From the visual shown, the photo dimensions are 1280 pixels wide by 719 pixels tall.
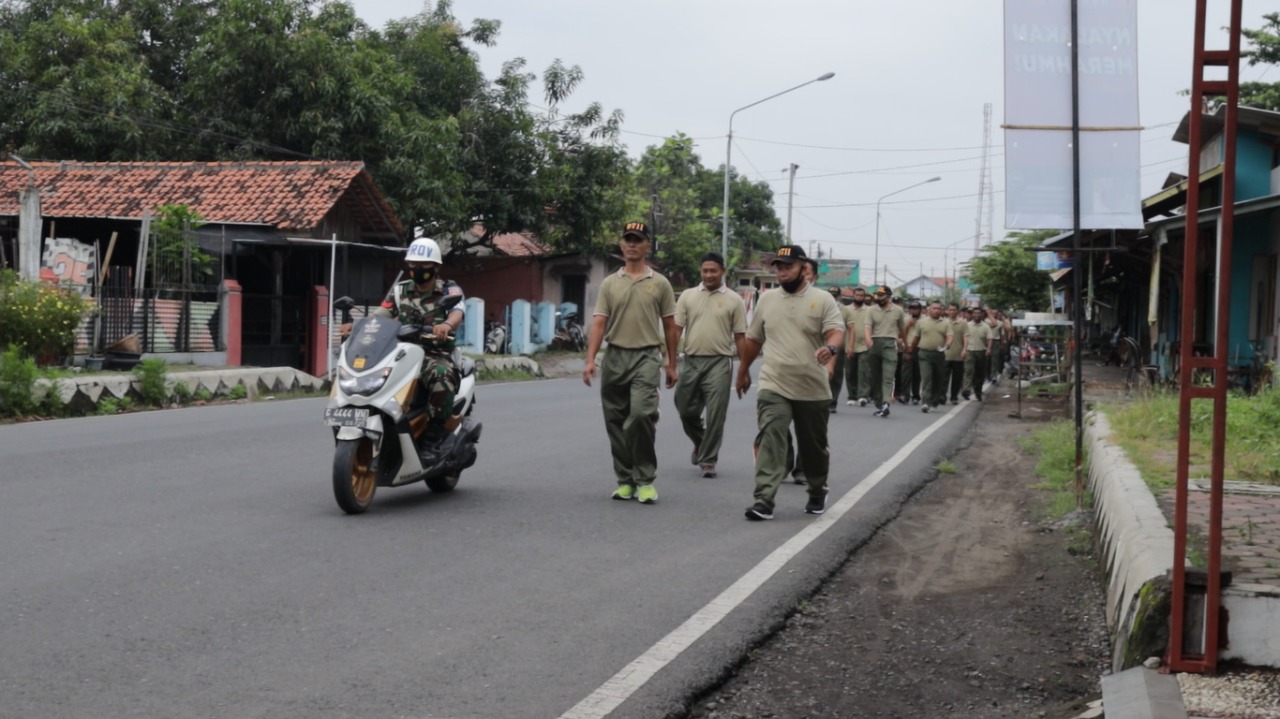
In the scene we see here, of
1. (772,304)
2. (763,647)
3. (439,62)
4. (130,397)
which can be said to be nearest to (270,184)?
(439,62)

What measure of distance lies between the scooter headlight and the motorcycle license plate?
0.34 ft

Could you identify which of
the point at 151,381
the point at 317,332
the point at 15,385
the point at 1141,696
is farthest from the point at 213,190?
the point at 1141,696

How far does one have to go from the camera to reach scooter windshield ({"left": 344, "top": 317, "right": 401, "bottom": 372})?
8.10 meters

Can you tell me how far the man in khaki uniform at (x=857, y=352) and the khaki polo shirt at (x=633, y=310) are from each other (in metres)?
8.93

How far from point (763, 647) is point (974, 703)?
992 millimetres

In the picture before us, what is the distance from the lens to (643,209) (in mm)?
44812

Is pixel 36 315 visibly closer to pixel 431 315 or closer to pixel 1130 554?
pixel 431 315

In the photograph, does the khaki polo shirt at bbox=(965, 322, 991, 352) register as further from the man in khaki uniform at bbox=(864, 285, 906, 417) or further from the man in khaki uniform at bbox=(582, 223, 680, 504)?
the man in khaki uniform at bbox=(582, 223, 680, 504)

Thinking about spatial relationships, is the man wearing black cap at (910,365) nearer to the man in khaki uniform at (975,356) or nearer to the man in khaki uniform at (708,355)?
the man in khaki uniform at (975,356)

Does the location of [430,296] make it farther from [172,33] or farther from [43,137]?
[172,33]

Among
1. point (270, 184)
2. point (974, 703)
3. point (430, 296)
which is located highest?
point (270, 184)

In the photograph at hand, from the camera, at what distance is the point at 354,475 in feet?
26.7

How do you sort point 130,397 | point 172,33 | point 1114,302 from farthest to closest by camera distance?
point 1114,302, point 172,33, point 130,397

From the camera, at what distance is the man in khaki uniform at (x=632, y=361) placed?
9.12m
